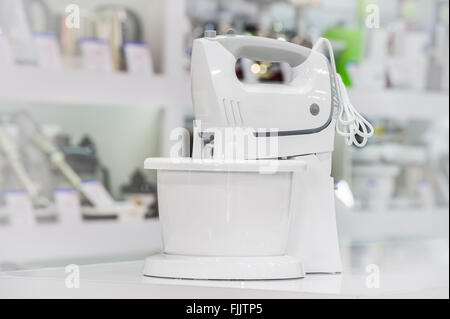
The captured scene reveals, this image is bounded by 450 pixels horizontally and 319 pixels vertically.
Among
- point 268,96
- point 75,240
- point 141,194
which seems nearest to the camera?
point 268,96

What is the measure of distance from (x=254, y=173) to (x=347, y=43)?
7.36ft

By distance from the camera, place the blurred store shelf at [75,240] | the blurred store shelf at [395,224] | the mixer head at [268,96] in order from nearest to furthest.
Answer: the mixer head at [268,96]
the blurred store shelf at [75,240]
the blurred store shelf at [395,224]

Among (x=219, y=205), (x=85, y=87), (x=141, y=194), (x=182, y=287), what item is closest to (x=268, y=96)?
(x=219, y=205)

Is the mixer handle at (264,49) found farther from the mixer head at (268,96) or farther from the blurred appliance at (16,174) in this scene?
the blurred appliance at (16,174)

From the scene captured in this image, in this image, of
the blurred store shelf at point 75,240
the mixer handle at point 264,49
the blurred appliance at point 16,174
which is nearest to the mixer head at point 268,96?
the mixer handle at point 264,49

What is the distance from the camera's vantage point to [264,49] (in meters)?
1.29

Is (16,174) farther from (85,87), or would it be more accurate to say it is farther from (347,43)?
(347,43)

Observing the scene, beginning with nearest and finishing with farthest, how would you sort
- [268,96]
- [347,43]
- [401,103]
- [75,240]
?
[268,96], [75,240], [347,43], [401,103]

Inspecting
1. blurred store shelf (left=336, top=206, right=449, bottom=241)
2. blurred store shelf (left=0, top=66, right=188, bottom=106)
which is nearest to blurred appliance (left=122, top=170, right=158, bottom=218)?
blurred store shelf (left=0, top=66, right=188, bottom=106)

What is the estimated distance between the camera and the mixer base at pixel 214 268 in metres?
1.15

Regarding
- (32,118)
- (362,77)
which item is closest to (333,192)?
(32,118)

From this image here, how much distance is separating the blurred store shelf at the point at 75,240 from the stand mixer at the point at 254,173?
3.86 feet

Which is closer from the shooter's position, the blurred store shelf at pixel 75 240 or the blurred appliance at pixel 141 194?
the blurred store shelf at pixel 75 240
